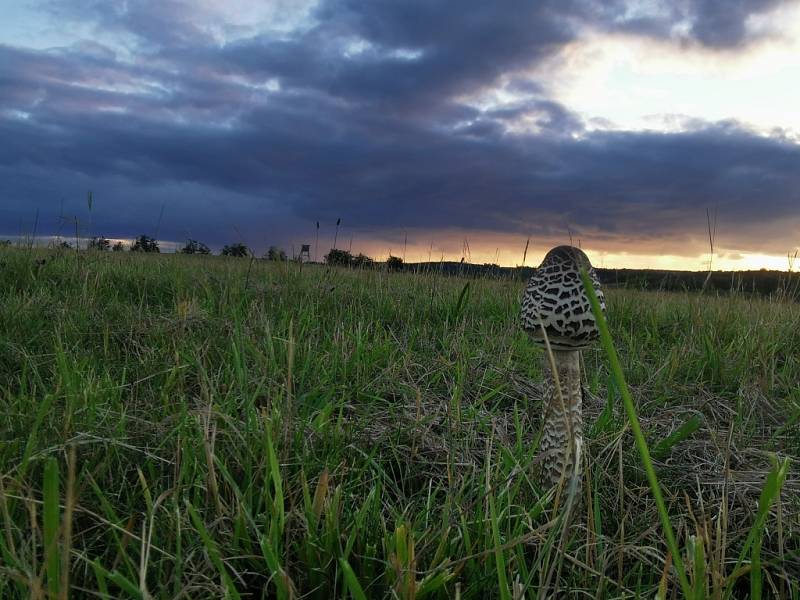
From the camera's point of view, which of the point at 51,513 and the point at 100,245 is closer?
the point at 51,513

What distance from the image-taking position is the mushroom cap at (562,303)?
7.28ft

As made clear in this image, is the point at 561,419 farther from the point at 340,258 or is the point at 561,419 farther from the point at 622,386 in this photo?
the point at 340,258

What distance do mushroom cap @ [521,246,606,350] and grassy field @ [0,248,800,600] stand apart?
492mm

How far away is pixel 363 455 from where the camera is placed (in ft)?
8.09

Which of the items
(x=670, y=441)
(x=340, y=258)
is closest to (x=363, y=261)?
(x=340, y=258)

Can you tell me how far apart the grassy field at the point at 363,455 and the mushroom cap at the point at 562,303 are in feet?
1.62

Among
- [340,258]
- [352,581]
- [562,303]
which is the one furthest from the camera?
[340,258]

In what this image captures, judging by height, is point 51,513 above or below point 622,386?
below

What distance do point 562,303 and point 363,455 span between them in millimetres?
1076

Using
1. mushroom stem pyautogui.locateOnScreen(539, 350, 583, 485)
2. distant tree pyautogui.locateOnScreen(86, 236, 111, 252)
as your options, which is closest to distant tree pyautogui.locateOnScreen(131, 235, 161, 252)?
distant tree pyautogui.locateOnScreen(86, 236, 111, 252)

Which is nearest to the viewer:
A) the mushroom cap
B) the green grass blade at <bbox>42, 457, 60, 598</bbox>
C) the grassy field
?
the green grass blade at <bbox>42, 457, 60, 598</bbox>

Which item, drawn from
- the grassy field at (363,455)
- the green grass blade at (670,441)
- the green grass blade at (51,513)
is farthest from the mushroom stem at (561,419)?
the green grass blade at (51,513)

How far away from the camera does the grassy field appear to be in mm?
1698

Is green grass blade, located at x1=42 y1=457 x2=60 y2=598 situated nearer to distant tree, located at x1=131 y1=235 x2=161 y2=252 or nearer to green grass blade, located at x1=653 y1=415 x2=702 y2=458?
green grass blade, located at x1=653 y1=415 x2=702 y2=458
